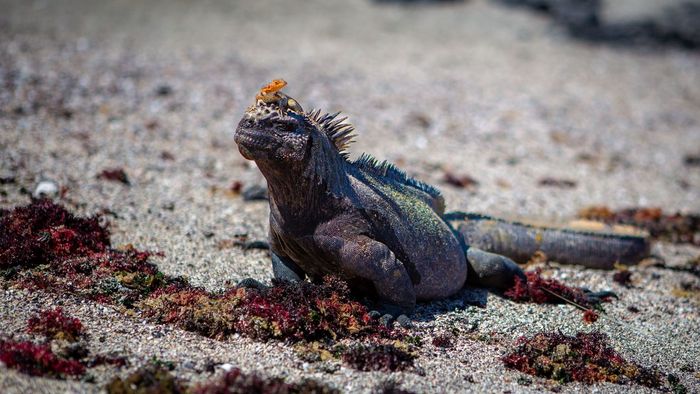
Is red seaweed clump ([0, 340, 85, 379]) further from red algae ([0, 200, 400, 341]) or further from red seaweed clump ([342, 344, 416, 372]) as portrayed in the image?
red seaweed clump ([342, 344, 416, 372])

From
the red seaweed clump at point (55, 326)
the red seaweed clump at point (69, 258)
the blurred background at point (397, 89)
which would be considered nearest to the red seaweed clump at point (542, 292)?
the blurred background at point (397, 89)

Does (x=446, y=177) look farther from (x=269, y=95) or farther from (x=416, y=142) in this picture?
(x=269, y=95)

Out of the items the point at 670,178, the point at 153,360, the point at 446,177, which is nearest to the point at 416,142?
the point at 446,177

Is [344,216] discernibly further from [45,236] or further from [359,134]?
[359,134]

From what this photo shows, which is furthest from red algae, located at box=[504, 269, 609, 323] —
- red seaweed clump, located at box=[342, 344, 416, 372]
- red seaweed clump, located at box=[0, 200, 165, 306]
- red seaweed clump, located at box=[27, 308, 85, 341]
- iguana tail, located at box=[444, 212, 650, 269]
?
red seaweed clump, located at box=[27, 308, 85, 341]

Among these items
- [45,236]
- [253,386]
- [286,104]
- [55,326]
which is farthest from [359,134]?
[253,386]
